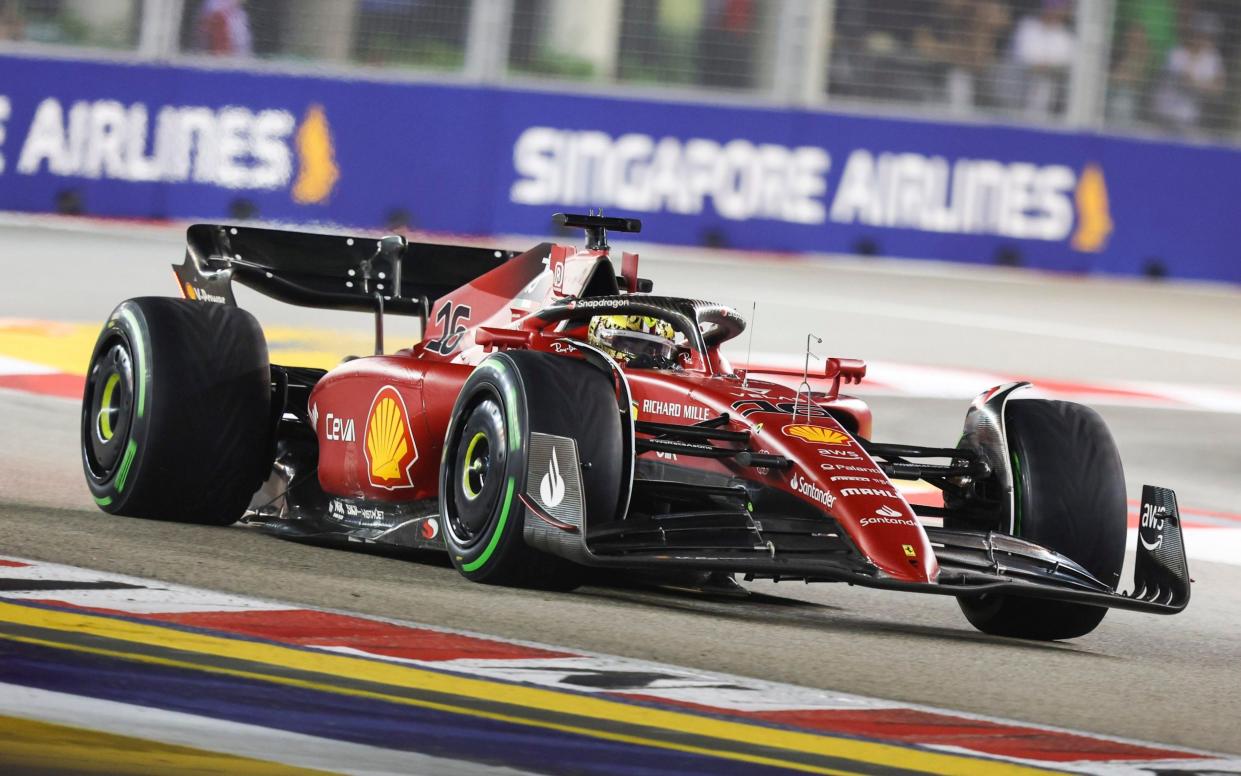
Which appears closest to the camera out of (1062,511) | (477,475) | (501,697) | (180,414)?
(501,697)

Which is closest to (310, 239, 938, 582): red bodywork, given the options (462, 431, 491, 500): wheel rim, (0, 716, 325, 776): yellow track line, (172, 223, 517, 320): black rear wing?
(462, 431, 491, 500): wheel rim

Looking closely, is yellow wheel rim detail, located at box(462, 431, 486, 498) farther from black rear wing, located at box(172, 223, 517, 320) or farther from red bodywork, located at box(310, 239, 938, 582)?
black rear wing, located at box(172, 223, 517, 320)

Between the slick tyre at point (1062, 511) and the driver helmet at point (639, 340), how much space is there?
1.13 m

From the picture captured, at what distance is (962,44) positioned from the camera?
820 inches

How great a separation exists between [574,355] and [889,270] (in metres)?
14.2

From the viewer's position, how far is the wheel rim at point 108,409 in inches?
315

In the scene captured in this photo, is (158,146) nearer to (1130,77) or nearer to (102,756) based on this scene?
(1130,77)

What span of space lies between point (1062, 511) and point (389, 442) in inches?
88.0

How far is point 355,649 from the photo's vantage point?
17.8 ft

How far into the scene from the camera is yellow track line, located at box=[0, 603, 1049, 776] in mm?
4750

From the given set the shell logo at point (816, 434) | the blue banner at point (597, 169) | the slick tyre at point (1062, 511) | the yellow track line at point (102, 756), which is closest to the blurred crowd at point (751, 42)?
the blue banner at point (597, 169)

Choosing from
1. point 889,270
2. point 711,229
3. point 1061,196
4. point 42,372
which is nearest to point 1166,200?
point 1061,196

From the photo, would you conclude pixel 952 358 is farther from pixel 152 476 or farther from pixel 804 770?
pixel 804 770

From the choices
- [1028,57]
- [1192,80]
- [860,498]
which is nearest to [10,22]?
[1028,57]
